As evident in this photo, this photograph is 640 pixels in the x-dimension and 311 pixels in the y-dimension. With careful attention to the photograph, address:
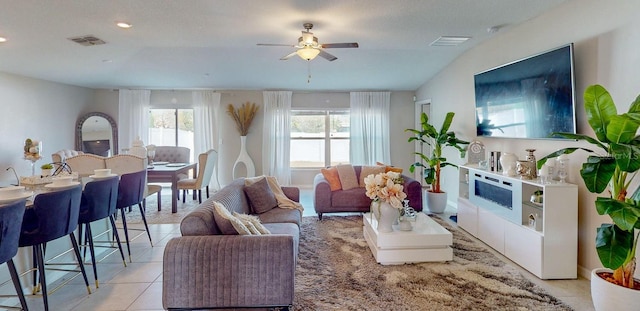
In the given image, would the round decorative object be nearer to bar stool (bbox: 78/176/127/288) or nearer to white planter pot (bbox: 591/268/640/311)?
white planter pot (bbox: 591/268/640/311)

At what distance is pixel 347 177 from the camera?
18.1ft

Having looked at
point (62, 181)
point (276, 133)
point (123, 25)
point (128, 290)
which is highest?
point (123, 25)

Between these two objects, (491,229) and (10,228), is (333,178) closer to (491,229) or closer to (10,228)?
(491,229)

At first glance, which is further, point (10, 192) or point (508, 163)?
point (508, 163)

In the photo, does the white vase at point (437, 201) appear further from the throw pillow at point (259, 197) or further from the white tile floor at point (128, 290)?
the throw pillow at point (259, 197)

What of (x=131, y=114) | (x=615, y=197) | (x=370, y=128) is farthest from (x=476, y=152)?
(x=131, y=114)

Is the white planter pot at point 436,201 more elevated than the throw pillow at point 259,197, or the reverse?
the throw pillow at point 259,197

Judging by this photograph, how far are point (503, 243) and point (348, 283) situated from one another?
186 cm

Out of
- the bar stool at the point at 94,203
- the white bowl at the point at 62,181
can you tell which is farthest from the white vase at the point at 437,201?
the white bowl at the point at 62,181

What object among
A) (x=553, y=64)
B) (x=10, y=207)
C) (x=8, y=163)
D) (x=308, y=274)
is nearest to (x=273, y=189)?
(x=308, y=274)

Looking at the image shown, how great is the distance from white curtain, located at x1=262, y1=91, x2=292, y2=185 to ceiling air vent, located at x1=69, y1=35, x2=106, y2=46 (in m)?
3.60

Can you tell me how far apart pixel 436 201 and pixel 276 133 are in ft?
13.0

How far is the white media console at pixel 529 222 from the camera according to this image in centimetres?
312

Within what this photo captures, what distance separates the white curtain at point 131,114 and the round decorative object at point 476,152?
6.80 meters
